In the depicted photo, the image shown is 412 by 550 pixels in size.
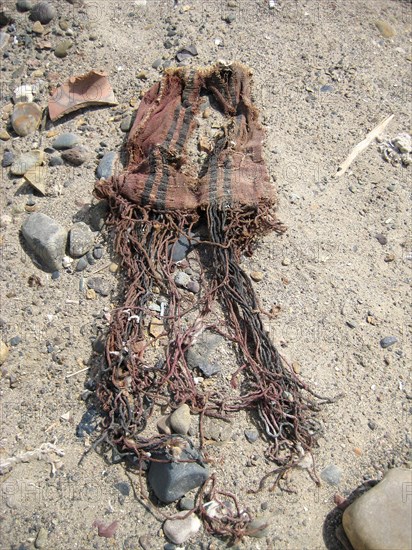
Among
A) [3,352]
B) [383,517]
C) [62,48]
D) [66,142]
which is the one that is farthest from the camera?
[62,48]

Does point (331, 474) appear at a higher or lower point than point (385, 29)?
lower

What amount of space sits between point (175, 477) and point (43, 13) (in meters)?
3.08

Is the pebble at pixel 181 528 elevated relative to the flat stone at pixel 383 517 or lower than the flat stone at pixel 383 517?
lower

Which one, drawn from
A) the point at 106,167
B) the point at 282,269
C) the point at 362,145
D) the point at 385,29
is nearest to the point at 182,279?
the point at 282,269

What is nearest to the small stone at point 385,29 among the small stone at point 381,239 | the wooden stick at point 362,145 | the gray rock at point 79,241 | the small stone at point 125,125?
the wooden stick at point 362,145

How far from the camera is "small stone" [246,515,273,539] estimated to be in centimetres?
204

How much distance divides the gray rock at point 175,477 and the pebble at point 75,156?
66.3 inches

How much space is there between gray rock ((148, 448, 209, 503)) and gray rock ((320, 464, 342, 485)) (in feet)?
1.58

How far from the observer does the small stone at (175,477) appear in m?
2.05

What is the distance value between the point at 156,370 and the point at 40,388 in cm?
52

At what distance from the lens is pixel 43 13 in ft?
11.7

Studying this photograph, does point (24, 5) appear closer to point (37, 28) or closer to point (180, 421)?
point (37, 28)

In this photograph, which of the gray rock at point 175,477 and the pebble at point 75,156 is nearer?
the gray rock at point 175,477

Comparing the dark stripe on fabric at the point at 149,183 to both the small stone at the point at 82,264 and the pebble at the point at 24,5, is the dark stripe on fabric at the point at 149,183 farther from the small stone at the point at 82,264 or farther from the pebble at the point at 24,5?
the pebble at the point at 24,5
